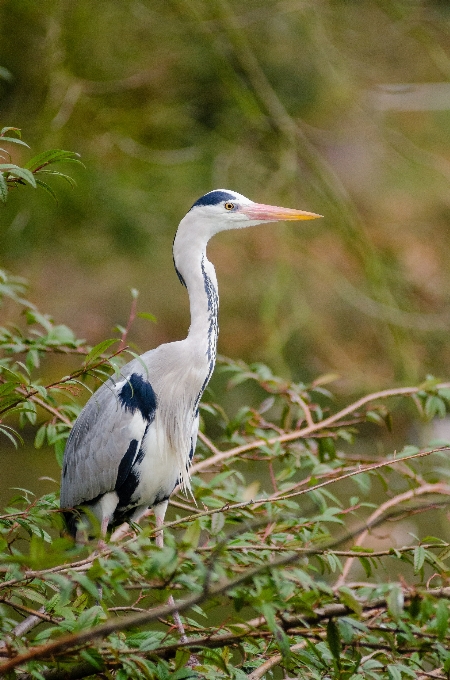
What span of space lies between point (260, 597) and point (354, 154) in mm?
8758

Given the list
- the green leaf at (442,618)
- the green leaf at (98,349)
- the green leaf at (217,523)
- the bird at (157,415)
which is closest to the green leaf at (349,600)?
the green leaf at (442,618)

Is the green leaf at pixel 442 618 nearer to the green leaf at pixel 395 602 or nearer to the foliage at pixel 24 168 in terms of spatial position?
the green leaf at pixel 395 602

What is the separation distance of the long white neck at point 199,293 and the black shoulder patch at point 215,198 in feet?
0.30

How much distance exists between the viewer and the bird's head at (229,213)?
2.74 meters

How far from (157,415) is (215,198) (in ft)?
2.33

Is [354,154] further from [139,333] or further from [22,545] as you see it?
[22,545]

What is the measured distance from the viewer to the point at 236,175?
6219 mm

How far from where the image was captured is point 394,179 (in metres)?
9.57

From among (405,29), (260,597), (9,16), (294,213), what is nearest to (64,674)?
(260,597)

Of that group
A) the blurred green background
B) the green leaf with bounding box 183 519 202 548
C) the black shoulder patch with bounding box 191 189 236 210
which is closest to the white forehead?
the black shoulder patch with bounding box 191 189 236 210

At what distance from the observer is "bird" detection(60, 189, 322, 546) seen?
2.63 metres

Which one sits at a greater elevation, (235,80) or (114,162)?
(235,80)

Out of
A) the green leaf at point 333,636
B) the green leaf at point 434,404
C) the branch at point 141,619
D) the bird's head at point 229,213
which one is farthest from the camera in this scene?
the green leaf at point 434,404

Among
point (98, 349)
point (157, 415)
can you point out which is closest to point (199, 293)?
point (157, 415)
